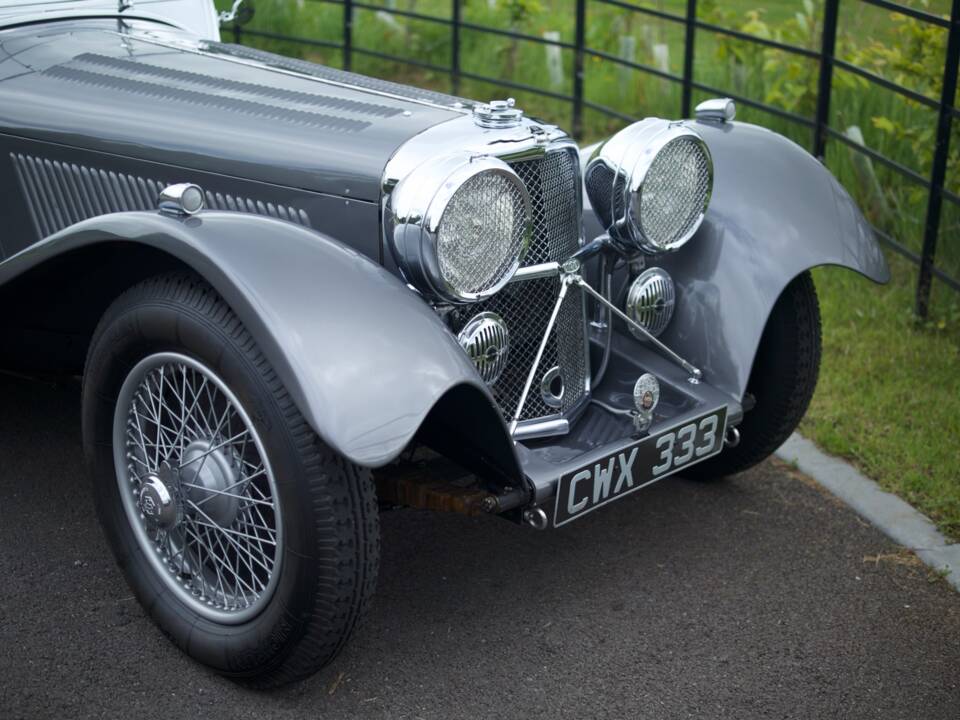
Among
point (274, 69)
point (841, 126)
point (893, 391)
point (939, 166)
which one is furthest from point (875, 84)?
point (274, 69)

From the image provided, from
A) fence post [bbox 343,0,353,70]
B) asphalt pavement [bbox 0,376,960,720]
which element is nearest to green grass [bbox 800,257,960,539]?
asphalt pavement [bbox 0,376,960,720]

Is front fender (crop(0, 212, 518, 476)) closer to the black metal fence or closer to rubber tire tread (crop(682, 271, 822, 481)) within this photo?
rubber tire tread (crop(682, 271, 822, 481))

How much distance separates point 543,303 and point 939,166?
226 cm

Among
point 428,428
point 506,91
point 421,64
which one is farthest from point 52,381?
point 506,91

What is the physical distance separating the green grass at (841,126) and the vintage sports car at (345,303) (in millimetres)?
624

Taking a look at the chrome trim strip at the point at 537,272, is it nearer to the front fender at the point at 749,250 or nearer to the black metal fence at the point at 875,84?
the front fender at the point at 749,250

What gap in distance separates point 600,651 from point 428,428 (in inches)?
25.7

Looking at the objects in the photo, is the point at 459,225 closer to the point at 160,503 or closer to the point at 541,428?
the point at 541,428

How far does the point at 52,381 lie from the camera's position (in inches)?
142

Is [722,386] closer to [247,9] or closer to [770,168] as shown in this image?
[770,168]

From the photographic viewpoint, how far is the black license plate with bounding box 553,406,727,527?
270cm

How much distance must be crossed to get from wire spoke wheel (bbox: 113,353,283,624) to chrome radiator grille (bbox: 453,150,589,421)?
58 cm

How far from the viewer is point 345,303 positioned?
2.44 m

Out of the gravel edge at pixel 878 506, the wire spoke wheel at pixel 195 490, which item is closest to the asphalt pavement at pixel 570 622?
the gravel edge at pixel 878 506
